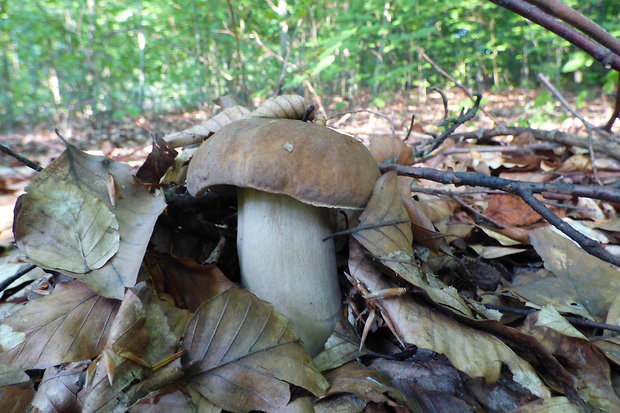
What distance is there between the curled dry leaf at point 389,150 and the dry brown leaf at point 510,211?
19.5 inches

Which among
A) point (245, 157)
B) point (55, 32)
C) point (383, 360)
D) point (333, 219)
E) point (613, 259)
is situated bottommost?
point (383, 360)

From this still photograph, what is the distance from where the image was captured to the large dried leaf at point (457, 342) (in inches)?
36.9

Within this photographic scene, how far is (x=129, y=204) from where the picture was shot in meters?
1.17

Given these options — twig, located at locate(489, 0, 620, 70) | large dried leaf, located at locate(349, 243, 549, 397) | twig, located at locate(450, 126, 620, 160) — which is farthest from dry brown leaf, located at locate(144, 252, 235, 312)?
twig, located at locate(450, 126, 620, 160)

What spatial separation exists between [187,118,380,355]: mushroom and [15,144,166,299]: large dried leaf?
0.19 m

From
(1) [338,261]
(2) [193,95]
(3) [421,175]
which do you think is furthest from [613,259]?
(2) [193,95]

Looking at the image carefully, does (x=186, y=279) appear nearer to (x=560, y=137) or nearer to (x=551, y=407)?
(x=551, y=407)

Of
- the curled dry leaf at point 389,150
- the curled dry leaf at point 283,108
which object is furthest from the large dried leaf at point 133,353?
the curled dry leaf at point 389,150

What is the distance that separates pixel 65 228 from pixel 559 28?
4.84ft

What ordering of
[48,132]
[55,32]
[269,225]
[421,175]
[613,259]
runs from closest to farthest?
[613,259] → [269,225] → [421,175] → [55,32] → [48,132]

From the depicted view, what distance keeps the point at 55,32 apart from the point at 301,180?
394 inches

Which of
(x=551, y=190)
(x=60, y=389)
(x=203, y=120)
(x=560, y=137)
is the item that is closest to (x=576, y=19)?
(x=551, y=190)

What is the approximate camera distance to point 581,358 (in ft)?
3.37

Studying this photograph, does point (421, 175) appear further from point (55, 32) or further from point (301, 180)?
point (55, 32)
